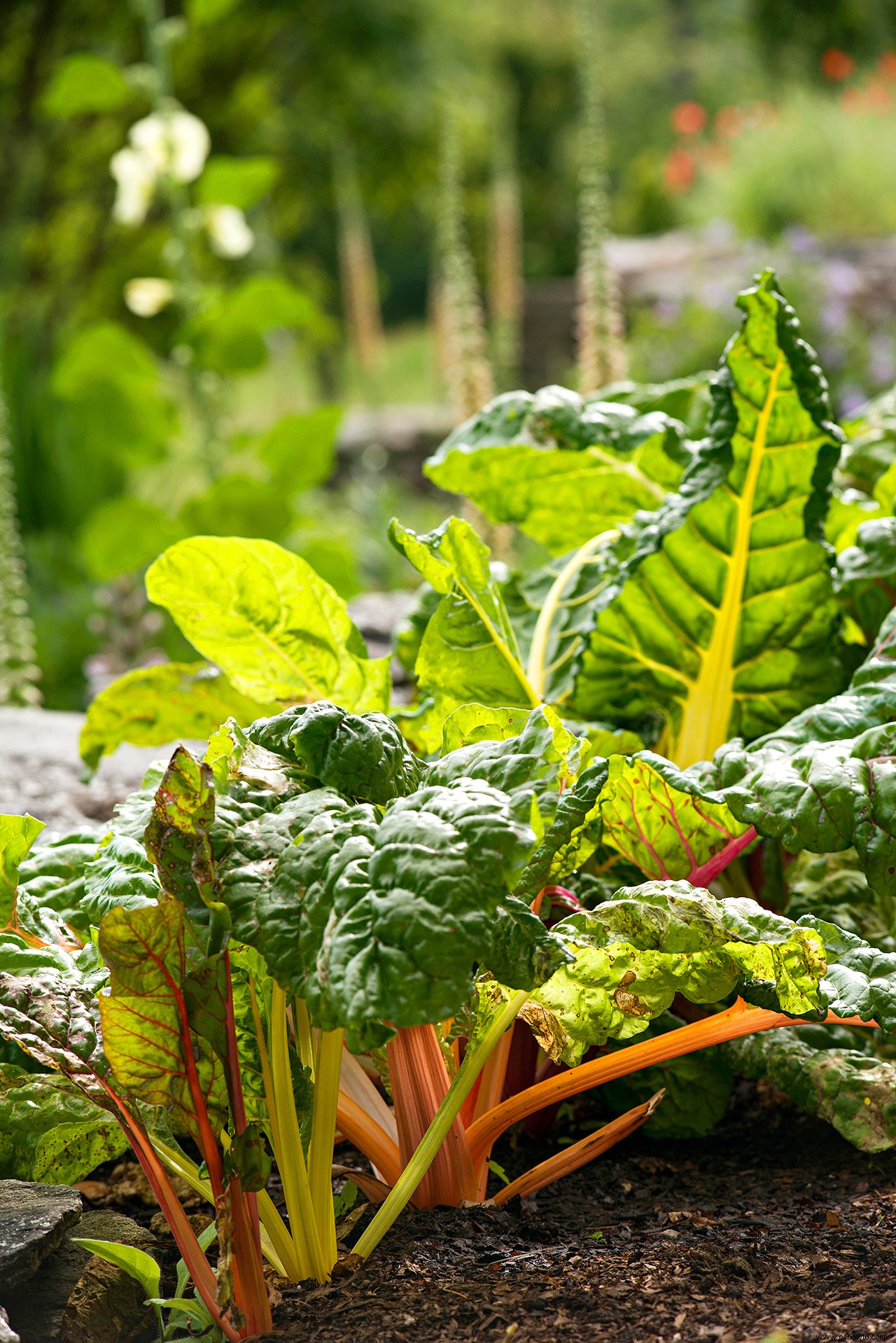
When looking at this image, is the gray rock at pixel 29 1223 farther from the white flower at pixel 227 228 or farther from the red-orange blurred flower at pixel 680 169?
the red-orange blurred flower at pixel 680 169

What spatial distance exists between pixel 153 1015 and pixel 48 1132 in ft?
0.93

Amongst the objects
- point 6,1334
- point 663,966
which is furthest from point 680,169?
point 6,1334

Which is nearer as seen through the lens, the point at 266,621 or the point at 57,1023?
the point at 57,1023

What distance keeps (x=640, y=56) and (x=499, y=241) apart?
1564 cm

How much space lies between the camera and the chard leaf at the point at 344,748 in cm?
99

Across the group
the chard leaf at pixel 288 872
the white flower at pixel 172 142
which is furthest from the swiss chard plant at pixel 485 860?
the white flower at pixel 172 142

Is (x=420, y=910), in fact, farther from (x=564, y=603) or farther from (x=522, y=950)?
(x=564, y=603)

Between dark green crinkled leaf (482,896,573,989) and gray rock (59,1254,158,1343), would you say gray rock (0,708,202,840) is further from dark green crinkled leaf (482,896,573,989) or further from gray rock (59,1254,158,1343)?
dark green crinkled leaf (482,896,573,989)

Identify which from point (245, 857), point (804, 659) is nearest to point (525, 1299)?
point (245, 857)

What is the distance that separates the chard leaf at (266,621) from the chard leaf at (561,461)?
344 mm

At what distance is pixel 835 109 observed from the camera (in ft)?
38.1

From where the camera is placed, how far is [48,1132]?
44.7 inches

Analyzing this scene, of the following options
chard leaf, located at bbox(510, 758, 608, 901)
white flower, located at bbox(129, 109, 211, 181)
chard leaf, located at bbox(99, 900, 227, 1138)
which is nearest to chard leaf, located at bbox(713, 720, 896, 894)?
chard leaf, located at bbox(510, 758, 608, 901)

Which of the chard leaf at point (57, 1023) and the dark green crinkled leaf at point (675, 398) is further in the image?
the dark green crinkled leaf at point (675, 398)
